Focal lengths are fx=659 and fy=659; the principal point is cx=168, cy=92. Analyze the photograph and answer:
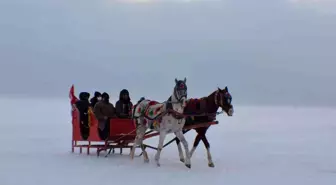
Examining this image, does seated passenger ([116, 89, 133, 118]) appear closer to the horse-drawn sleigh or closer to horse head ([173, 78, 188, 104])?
the horse-drawn sleigh

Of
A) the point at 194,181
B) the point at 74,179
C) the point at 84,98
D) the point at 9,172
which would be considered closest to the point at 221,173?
the point at 194,181

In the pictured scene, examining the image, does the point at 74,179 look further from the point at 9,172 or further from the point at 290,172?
the point at 290,172

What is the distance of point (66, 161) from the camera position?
44.6ft

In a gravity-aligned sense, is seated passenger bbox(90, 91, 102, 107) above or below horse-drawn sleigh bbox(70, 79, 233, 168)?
above

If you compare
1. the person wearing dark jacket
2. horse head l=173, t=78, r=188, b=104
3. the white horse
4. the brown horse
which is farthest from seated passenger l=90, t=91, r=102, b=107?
horse head l=173, t=78, r=188, b=104

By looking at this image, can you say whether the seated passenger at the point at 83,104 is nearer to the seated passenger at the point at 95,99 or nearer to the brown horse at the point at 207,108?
the seated passenger at the point at 95,99

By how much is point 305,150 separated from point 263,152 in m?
1.49

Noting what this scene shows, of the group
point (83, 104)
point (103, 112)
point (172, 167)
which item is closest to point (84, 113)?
point (83, 104)

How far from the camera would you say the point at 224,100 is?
12320 millimetres

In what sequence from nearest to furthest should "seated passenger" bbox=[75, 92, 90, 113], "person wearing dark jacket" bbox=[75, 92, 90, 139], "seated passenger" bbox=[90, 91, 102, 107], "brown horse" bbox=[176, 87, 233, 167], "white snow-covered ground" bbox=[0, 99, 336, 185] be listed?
"white snow-covered ground" bbox=[0, 99, 336, 185] < "brown horse" bbox=[176, 87, 233, 167] < "person wearing dark jacket" bbox=[75, 92, 90, 139] < "seated passenger" bbox=[75, 92, 90, 113] < "seated passenger" bbox=[90, 91, 102, 107]

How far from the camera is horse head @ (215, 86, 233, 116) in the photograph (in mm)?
12245

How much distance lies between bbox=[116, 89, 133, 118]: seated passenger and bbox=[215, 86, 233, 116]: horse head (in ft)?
8.92

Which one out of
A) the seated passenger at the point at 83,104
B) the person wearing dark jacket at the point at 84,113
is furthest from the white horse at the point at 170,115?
the seated passenger at the point at 83,104

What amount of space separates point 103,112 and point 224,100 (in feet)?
10.1
